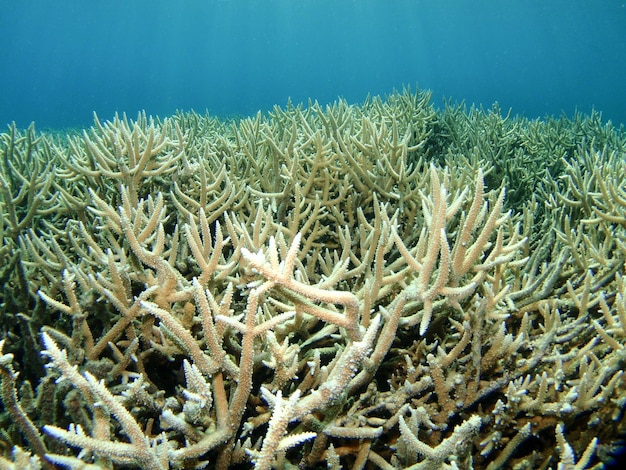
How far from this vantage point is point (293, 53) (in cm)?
16562

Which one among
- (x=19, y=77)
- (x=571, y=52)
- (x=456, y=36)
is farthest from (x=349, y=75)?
(x=19, y=77)

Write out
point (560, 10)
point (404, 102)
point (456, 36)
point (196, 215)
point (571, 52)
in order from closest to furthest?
1. point (196, 215)
2. point (404, 102)
3. point (560, 10)
4. point (571, 52)
5. point (456, 36)

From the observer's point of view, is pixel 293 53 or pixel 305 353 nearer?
pixel 305 353

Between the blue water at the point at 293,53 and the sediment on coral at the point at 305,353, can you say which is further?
the blue water at the point at 293,53

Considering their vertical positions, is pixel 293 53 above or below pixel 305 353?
above

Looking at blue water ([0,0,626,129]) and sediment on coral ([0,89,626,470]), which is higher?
blue water ([0,0,626,129])

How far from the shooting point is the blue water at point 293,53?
7794 centimetres

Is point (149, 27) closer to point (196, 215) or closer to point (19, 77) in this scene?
point (19, 77)

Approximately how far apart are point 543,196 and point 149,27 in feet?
446

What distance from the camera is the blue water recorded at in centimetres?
7794

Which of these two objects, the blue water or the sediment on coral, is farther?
the blue water

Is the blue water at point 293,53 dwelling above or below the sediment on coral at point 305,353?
above

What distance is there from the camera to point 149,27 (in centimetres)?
11294

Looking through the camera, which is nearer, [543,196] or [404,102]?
[543,196]
